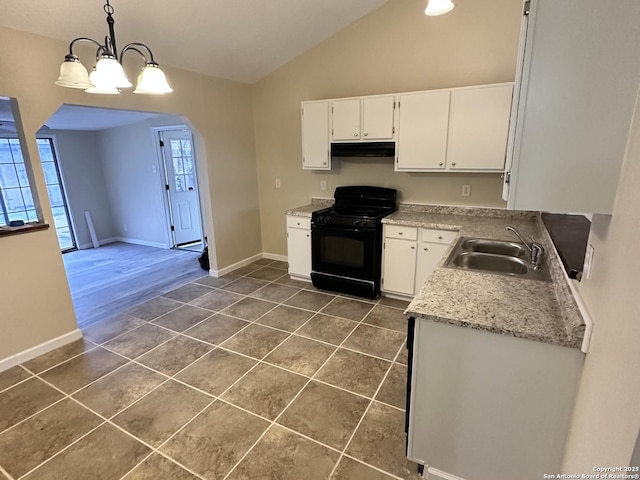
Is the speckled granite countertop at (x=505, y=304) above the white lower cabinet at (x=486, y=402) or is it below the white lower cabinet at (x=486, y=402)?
above

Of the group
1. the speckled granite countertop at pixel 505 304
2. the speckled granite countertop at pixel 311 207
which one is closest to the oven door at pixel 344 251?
the speckled granite countertop at pixel 311 207

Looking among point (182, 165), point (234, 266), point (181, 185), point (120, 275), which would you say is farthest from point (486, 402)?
point (182, 165)

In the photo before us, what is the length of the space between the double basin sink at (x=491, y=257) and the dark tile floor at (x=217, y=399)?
3.01 feet

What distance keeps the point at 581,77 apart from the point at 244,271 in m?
4.21

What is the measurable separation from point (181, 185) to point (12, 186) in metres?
2.40

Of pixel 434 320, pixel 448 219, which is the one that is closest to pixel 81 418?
pixel 434 320

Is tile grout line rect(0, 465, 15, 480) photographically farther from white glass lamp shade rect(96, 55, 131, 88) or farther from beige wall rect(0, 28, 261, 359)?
white glass lamp shade rect(96, 55, 131, 88)

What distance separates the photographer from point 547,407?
1.33 meters

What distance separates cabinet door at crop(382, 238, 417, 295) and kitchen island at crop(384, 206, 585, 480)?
5.59ft

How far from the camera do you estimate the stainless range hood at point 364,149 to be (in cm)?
358

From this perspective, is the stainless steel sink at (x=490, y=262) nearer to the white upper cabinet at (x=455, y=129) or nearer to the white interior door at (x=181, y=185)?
the white upper cabinet at (x=455, y=129)

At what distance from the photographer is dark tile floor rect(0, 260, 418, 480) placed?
1775mm

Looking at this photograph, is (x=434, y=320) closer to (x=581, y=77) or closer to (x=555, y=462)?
(x=555, y=462)

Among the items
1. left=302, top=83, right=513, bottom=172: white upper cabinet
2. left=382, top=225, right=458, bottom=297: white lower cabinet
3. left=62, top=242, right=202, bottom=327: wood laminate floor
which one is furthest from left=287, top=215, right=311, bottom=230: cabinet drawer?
left=62, top=242, right=202, bottom=327: wood laminate floor
